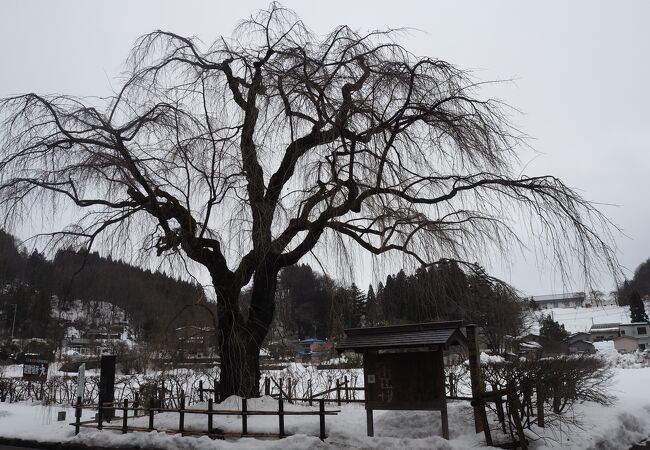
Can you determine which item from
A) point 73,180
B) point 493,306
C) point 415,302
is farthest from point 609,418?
point 73,180

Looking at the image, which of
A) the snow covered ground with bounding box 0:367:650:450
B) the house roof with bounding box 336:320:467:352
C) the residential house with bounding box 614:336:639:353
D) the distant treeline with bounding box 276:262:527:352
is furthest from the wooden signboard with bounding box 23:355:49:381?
the residential house with bounding box 614:336:639:353

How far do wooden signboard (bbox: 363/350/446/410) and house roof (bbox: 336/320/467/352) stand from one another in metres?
0.42

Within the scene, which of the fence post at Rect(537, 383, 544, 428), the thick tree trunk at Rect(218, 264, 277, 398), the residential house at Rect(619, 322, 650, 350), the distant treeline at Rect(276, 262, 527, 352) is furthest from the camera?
the residential house at Rect(619, 322, 650, 350)

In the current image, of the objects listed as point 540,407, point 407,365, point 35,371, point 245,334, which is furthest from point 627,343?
point 245,334

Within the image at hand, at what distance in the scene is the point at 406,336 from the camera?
9.73 meters

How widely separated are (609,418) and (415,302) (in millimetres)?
4763

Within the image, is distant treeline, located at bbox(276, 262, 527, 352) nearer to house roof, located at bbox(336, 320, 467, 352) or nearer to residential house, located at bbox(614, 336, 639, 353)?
house roof, located at bbox(336, 320, 467, 352)

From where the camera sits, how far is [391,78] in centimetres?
1005

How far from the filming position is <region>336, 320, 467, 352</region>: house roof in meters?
9.32

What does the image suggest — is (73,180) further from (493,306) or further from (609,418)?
(609,418)

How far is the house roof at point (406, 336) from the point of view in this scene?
9.32 meters

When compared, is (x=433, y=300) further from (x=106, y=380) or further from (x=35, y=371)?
(x=35, y=371)

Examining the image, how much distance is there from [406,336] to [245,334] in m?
4.48

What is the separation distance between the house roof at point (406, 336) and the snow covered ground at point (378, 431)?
1.64 meters
